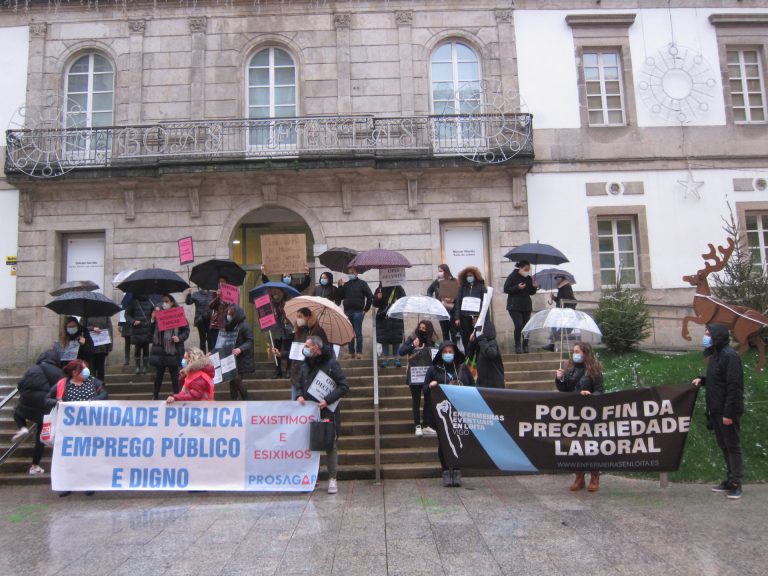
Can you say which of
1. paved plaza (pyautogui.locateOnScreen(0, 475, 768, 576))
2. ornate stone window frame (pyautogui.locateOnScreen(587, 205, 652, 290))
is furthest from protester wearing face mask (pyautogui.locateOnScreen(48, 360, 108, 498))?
ornate stone window frame (pyautogui.locateOnScreen(587, 205, 652, 290))

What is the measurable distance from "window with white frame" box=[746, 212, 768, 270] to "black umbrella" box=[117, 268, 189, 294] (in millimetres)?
13454

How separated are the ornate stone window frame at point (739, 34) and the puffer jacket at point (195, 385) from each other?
48.6ft

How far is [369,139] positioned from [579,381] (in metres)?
9.32

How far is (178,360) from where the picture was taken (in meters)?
9.97

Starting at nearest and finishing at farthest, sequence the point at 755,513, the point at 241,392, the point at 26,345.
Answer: the point at 755,513
the point at 241,392
the point at 26,345

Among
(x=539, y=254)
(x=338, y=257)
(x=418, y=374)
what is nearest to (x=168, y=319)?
(x=338, y=257)

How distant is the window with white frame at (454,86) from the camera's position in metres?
15.3

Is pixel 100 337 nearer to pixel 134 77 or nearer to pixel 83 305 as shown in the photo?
pixel 83 305

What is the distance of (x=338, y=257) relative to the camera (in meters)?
13.0

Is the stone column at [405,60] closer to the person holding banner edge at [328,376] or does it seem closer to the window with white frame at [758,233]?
the window with white frame at [758,233]

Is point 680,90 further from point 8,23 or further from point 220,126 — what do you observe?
point 8,23

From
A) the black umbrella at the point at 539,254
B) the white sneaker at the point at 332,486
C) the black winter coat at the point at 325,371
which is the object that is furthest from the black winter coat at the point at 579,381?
the black umbrella at the point at 539,254

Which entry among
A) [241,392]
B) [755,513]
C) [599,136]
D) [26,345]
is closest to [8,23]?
[26,345]

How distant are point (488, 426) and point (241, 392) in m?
3.98
